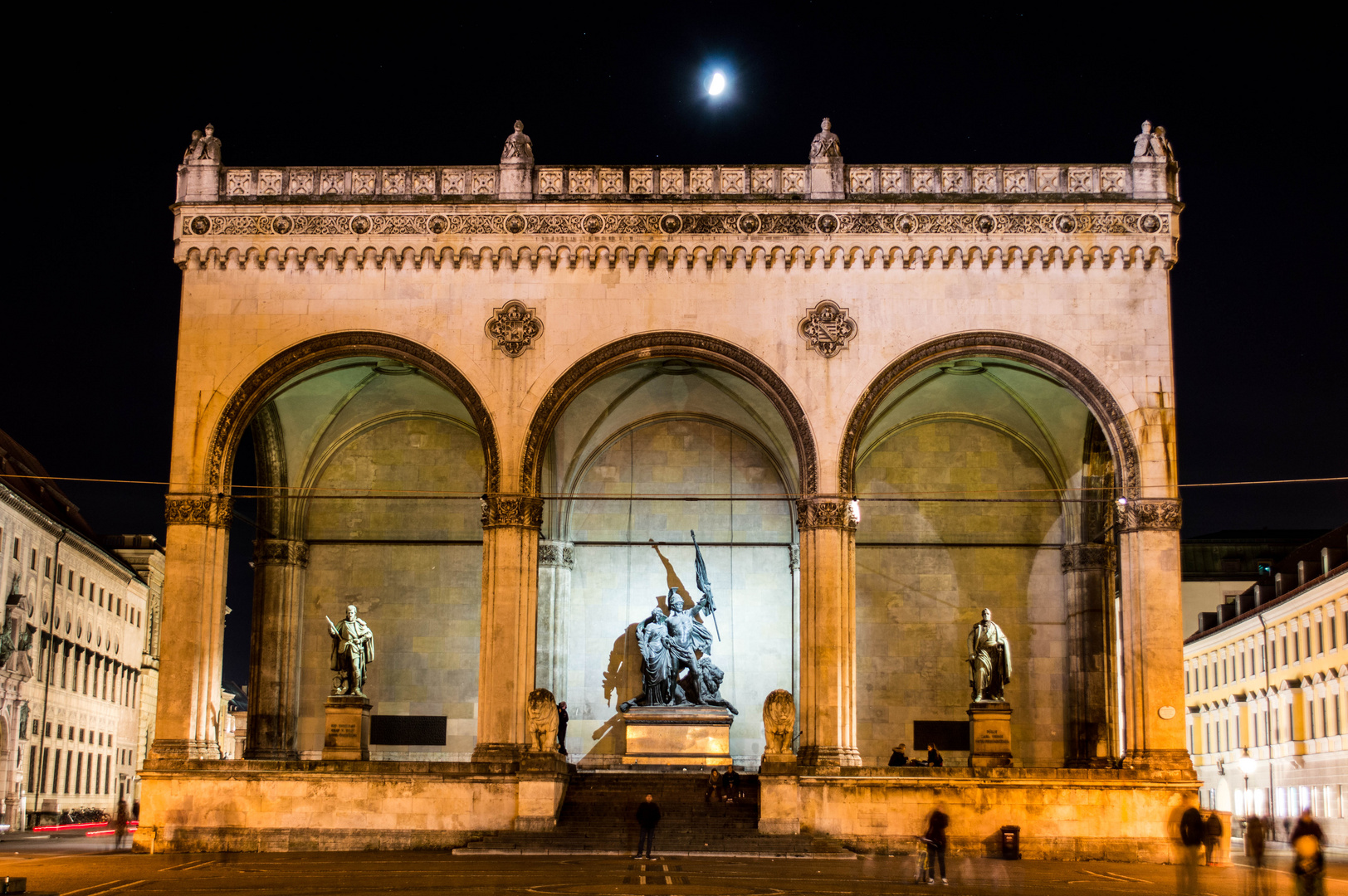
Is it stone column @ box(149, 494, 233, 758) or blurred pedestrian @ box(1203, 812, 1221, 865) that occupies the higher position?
stone column @ box(149, 494, 233, 758)

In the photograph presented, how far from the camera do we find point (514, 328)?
28078mm

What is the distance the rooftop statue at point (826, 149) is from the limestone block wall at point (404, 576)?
1028cm

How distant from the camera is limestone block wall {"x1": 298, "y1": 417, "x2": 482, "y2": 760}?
3228 cm

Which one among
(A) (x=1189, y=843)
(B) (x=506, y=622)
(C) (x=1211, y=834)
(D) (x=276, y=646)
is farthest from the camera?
(D) (x=276, y=646)

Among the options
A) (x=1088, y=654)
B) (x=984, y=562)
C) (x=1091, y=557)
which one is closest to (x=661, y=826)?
(x=984, y=562)

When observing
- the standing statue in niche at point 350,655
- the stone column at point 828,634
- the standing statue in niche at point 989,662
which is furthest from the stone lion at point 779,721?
the standing statue in niche at point 350,655

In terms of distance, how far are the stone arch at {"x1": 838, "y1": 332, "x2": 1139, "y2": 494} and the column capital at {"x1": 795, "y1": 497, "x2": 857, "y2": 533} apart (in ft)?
0.91

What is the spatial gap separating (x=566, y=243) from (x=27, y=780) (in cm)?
3276

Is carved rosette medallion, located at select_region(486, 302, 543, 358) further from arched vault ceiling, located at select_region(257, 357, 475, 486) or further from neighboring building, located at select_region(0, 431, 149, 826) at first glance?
neighboring building, located at select_region(0, 431, 149, 826)

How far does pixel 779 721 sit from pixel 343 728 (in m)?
8.26

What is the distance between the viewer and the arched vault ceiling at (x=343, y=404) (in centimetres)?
3120

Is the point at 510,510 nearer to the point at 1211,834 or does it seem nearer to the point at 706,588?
the point at 706,588

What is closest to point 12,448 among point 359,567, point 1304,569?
point 359,567

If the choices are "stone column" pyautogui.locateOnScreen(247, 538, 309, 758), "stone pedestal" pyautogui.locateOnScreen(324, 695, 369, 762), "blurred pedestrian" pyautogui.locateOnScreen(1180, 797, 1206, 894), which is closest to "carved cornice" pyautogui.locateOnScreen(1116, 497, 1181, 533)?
"blurred pedestrian" pyautogui.locateOnScreen(1180, 797, 1206, 894)
